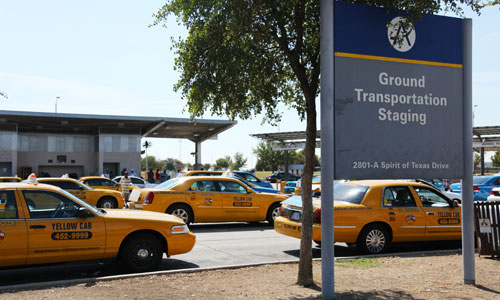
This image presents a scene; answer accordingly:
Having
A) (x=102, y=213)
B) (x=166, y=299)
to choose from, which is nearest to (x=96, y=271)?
(x=102, y=213)

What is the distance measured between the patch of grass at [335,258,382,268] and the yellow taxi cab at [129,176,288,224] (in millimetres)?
5944

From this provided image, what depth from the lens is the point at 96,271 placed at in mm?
8164

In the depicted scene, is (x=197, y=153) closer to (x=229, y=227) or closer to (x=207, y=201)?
(x=229, y=227)

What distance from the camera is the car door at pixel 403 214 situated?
10.2 m

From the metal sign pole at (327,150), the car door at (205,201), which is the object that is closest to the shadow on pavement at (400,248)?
the metal sign pole at (327,150)

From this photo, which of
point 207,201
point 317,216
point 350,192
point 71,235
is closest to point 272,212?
point 207,201

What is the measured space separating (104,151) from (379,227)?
3972 centimetres

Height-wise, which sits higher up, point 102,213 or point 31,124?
point 31,124

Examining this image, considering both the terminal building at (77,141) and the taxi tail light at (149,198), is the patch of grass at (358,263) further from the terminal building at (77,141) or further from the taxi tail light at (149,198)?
the terminal building at (77,141)

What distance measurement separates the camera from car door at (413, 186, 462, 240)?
10.5m

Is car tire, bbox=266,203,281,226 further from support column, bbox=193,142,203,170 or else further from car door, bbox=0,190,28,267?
support column, bbox=193,142,203,170

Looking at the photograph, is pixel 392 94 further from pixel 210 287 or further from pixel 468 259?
pixel 210 287

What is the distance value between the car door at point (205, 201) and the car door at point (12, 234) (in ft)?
22.6

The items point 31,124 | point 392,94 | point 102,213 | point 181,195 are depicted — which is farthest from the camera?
point 31,124
